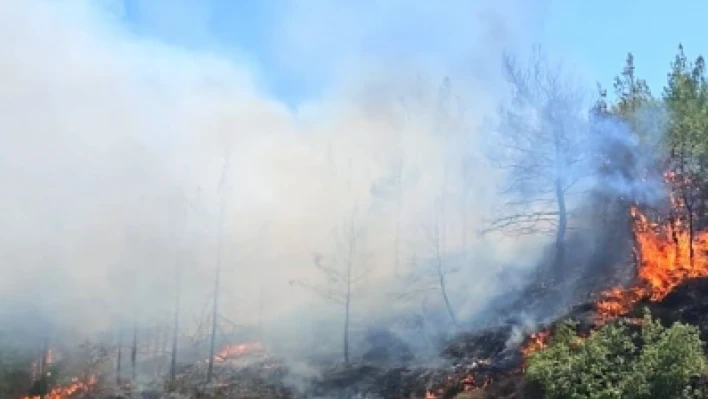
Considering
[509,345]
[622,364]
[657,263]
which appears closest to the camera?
A: [622,364]

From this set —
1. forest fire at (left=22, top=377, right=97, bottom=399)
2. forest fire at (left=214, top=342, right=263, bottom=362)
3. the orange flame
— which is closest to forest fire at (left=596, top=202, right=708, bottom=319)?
the orange flame

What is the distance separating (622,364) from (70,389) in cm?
3892

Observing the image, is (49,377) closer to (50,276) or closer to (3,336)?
(3,336)

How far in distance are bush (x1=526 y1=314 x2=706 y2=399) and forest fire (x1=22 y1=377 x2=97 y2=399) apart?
33071 millimetres

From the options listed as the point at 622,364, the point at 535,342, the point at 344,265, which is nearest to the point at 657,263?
the point at 535,342

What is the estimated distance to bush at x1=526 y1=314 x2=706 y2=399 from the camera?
2230 centimetres

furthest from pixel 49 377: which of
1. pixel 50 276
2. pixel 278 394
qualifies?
pixel 278 394

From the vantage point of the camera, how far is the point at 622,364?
24016 mm

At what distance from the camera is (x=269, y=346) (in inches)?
1848

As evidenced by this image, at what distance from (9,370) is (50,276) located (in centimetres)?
988

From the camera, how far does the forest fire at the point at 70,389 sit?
46.7m

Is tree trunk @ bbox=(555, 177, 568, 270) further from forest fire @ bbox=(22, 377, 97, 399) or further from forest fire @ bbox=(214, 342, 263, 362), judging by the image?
forest fire @ bbox=(22, 377, 97, 399)

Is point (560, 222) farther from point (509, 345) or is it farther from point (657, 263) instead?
point (509, 345)

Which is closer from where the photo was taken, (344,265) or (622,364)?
(622,364)
